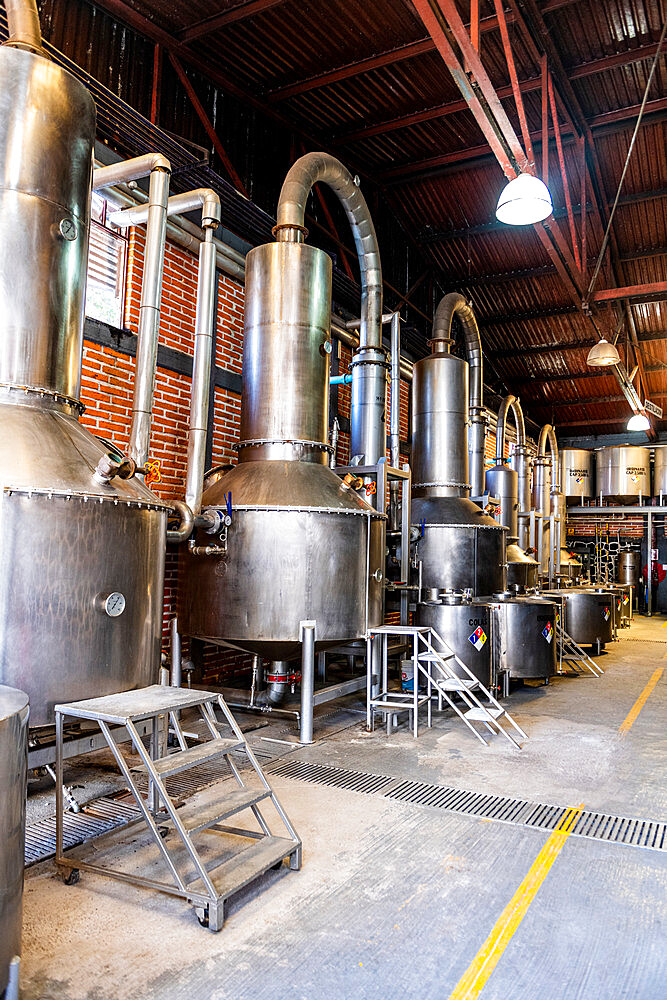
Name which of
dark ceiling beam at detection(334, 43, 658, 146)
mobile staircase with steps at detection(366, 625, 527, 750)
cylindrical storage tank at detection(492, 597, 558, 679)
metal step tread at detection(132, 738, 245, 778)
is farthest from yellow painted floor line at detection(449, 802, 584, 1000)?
dark ceiling beam at detection(334, 43, 658, 146)

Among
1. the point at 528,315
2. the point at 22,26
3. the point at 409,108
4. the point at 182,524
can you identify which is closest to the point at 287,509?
the point at 182,524

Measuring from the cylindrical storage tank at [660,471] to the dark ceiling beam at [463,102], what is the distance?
10690 mm

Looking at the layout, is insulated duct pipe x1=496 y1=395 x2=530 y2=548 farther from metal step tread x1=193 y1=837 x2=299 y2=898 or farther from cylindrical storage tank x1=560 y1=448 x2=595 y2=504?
metal step tread x1=193 y1=837 x2=299 y2=898

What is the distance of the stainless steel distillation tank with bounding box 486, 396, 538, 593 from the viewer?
902 cm

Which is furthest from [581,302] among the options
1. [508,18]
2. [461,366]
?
[508,18]

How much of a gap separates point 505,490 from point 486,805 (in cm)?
756

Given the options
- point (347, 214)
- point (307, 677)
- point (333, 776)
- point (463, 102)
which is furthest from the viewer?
point (463, 102)

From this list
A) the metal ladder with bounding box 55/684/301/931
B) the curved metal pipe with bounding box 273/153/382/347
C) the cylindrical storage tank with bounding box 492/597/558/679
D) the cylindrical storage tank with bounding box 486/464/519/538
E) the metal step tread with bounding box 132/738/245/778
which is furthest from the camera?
the cylindrical storage tank with bounding box 486/464/519/538

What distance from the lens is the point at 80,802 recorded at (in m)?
3.29

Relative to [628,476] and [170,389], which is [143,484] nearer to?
[170,389]

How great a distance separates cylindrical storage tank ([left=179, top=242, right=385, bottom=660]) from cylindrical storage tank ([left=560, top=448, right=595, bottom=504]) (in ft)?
39.9

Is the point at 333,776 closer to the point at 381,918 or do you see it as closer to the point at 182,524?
the point at 381,918

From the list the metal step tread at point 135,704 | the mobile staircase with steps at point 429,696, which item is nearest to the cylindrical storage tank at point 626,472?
the mobile staircase with steps at point 429,696

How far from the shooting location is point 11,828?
175cm
